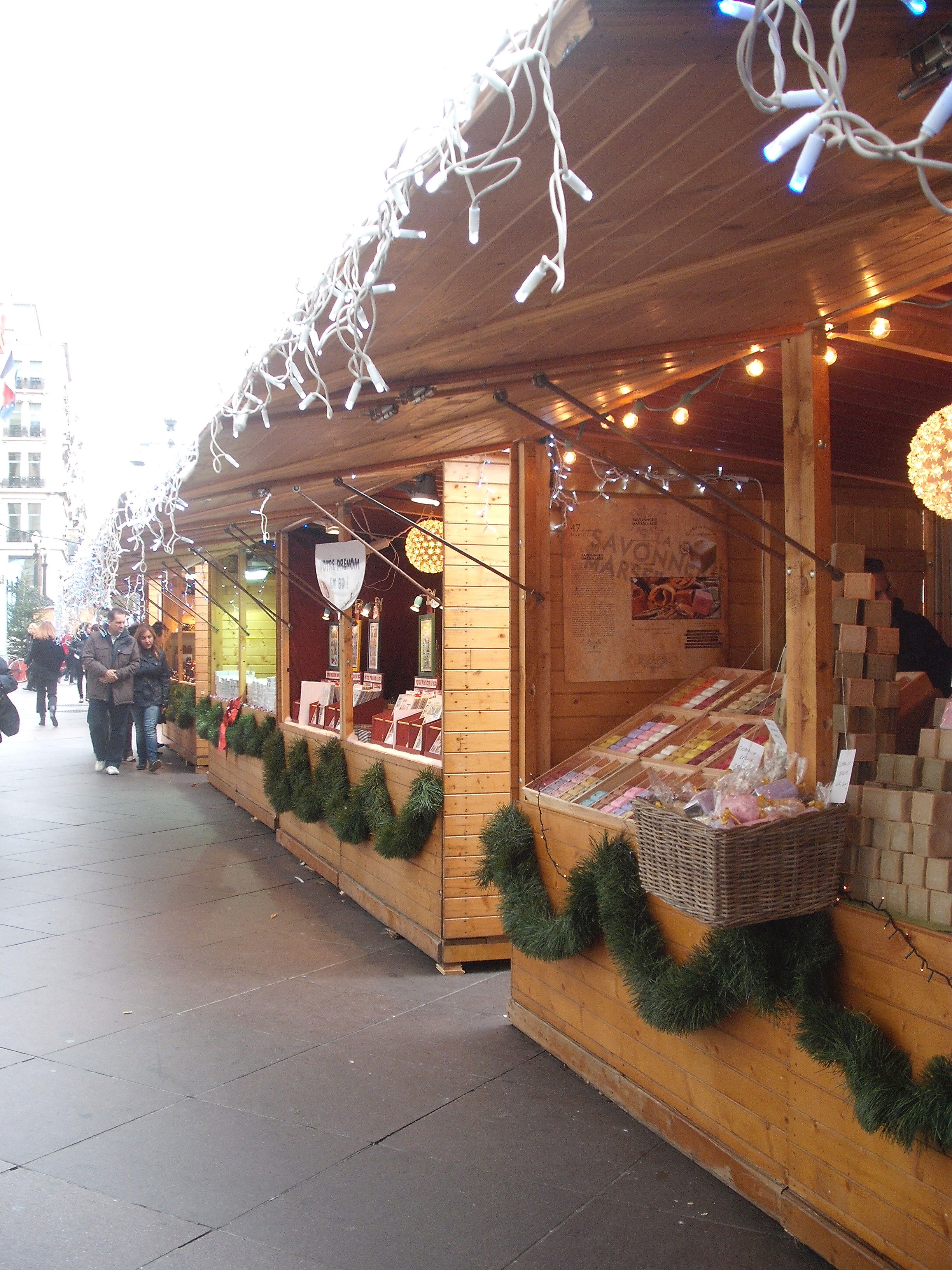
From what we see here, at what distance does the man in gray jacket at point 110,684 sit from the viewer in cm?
1273

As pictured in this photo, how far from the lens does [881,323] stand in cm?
330

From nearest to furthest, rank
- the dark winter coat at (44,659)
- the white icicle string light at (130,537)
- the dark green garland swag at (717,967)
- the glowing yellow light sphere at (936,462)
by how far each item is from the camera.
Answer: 1. the dark green garland swag at (717,967)
2. the glowing yellow light sphere at (936,462)
3. the white icicle string light at (130,537)
4. the dark winter coat at (44,659)

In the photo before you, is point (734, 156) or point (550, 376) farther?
point (550, 376)

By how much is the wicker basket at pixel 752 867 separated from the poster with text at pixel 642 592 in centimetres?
222

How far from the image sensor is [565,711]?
495 cm

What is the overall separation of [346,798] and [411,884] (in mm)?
1201

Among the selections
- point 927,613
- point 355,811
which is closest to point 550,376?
point 927,613

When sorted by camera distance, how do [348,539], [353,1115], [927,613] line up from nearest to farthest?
[353,1115] → [927,613] → [348,539]

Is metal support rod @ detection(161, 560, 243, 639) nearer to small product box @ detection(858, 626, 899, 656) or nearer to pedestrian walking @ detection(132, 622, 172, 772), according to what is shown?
pedestrian walking @ detection(132, 622, 172, 772)

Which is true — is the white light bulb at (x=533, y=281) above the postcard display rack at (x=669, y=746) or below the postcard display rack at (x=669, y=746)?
above

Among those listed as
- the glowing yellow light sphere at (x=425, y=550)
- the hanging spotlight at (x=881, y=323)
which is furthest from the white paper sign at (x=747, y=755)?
the glowing yellow light sphere at (x=425, y=550)

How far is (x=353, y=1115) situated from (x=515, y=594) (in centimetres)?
245

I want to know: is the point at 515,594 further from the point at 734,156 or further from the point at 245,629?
the point at 245,629

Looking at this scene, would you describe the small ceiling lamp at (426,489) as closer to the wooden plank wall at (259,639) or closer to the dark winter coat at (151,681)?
the wooden plank wall at (259,639)
